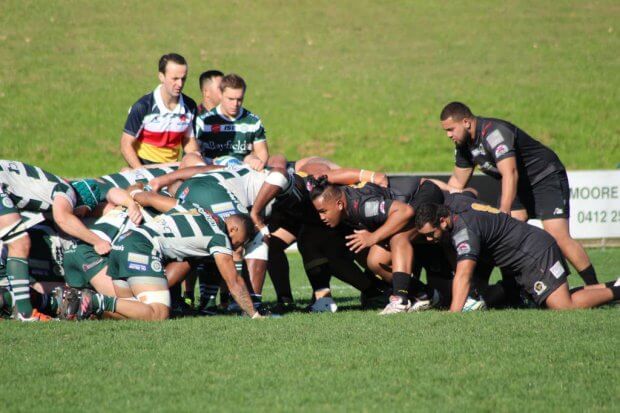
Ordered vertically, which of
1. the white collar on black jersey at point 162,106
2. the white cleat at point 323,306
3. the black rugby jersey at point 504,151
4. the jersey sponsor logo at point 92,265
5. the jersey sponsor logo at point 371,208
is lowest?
the white cleat at point 323,306

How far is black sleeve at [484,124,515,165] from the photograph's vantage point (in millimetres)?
9203

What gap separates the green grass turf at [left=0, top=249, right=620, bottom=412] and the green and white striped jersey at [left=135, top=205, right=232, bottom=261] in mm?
666

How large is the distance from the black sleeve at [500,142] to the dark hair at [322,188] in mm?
1595

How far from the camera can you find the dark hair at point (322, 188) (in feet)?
28.9

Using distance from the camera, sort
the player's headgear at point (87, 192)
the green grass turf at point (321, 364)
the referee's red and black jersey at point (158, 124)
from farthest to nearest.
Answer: the referee's red and black jersey at point (158, 124) → the player's headgear at point (87, 192) → the green grass turf at point (321, 364)

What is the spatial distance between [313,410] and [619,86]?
30.8 meters

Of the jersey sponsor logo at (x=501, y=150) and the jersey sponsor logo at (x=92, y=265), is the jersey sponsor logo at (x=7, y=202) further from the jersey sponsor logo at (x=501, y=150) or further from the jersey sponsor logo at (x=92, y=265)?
the jersey sponsor logo at (x=501, y=150)

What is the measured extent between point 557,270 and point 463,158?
1957 mm

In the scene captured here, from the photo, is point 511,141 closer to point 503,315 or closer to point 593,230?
point 503,315

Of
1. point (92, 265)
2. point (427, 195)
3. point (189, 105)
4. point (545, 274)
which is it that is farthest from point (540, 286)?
point (189, 105)

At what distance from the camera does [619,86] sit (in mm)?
33344

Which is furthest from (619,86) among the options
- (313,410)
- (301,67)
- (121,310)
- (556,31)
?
(313,410)

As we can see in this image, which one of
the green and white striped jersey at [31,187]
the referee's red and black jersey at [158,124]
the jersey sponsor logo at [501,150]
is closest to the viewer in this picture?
the green and white striped jersey at [31,187]

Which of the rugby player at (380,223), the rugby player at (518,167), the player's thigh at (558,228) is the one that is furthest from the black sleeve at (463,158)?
the player's thigh at (558,228)
